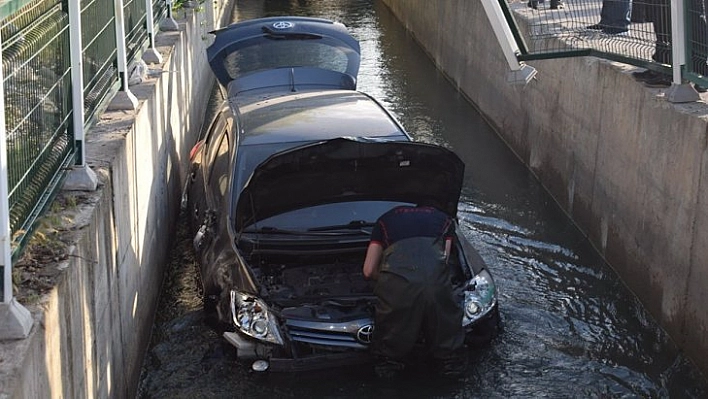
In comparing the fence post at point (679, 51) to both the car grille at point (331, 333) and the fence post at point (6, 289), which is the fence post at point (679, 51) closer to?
the car grille at point (331, 333)

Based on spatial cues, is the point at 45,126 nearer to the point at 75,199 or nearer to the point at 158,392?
the point at 75,199

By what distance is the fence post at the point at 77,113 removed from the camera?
20.3 ft

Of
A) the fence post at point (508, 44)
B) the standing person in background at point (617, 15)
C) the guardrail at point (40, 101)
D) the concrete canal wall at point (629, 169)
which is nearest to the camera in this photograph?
the guardrail at point (40, 101)

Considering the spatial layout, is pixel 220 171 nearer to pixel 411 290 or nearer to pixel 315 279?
pixel 315 279

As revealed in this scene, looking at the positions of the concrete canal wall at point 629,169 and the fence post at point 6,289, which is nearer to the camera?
the fence post at point 6,289

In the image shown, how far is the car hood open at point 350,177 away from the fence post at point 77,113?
4.62ft

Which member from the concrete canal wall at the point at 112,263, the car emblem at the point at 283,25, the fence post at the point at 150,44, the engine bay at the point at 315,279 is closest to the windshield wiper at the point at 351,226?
the engine bay at the point at 315,279

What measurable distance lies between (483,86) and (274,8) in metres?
12.9

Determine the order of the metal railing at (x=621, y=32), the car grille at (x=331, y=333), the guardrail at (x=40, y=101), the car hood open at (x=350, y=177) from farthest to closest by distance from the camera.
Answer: the metal railing at (x=621, y=32) < the car hood open at (x=350, y=177) < the car grille at (x=331, y=333) < the guardrail at (x=40, y=101)

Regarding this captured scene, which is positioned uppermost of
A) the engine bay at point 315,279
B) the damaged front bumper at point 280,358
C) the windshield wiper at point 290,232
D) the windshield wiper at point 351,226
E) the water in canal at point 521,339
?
the windshield wiper at point 351,226

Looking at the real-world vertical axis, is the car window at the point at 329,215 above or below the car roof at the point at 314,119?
below

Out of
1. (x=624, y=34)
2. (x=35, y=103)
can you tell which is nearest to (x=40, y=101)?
(x=35, y=103)

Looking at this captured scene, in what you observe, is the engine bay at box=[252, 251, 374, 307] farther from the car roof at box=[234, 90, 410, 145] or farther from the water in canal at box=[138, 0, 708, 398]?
the car roof at box=[234, 90, 410, 145]

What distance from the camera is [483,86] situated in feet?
53.1
